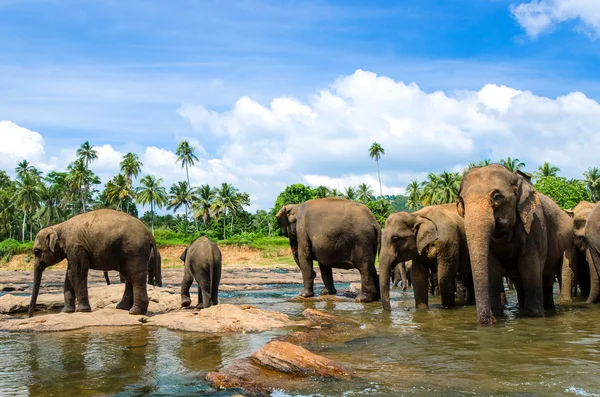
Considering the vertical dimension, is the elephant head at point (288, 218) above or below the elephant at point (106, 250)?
above

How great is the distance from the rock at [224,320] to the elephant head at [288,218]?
6333 mm

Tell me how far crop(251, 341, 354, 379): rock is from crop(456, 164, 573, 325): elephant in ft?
12.0

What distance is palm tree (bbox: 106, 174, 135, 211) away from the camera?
248 ft

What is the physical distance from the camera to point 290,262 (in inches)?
2346

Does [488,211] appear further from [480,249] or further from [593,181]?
[593,181]

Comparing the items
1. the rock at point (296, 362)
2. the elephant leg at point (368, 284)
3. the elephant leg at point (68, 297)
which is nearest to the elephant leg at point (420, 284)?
the elephant leg at point (368, 284)

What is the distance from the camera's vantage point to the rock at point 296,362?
239 inches

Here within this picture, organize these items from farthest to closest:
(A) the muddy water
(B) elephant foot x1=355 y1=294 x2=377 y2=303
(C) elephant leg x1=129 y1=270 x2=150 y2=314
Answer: (B) elephant foot x1=355 y1=294 x2=377 y2=303, (C) elephant leg x1=129 y1=270 x2=150 y2=314, (A) the muddy water

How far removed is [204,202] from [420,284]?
249ft

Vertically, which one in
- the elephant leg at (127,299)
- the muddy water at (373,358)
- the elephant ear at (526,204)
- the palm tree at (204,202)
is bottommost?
the muddy water at (373,358)

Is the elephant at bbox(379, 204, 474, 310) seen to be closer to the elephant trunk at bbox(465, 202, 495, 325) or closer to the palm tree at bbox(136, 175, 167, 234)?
the elephant trunk at bbox(465, 202, 495, 325)

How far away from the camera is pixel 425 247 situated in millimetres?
11844

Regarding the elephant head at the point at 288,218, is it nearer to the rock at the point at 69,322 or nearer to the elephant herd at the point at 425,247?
the elephant herd at the point at 425,247

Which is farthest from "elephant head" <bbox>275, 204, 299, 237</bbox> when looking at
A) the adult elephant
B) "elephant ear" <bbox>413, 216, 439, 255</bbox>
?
"elephant ear" <bbox>413, 216, 439, 255</bbox>
